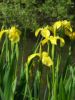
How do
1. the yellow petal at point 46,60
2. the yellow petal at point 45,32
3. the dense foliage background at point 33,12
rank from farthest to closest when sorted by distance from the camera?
the dense foliage background at point 33,12
the yellow petal at point 45,32
the yellow petal at point 46,60

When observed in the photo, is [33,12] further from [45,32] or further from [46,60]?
[46,60]

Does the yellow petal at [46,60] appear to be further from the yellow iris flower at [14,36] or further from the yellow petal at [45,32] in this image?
the yellow iris flower at [14,36]

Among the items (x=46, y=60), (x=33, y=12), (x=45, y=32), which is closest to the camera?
(x=46, y=60)

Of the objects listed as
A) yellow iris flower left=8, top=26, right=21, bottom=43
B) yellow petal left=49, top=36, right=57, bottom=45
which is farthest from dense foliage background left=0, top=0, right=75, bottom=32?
yellow petal left=49, top=36, right=57, bottom=45

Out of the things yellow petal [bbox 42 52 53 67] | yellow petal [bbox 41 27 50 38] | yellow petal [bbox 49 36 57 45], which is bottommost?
yellow petal [bbox 42 52 53 67]

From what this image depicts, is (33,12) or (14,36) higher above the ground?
(14,36)

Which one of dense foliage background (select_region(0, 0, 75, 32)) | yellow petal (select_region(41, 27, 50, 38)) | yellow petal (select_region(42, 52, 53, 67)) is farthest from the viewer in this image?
dense foliage background (select_region(0, 0, 75, 32))

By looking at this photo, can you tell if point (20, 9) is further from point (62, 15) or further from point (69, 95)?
point (69, 95)

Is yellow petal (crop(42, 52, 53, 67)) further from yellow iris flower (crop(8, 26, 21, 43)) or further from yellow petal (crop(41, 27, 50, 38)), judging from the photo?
yellow iris flower (crop(8, 26, 21, 43))

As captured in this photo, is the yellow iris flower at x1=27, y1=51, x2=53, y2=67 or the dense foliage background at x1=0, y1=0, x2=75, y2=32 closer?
the yellow iris flower at x1=27, y1=51, x2=53, y2=67

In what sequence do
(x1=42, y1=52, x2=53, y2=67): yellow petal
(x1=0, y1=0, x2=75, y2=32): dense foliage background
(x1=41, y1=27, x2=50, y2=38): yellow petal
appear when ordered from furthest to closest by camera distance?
1. (x1=0, y1=0, x2=75, y2=32): dense foliage background
2. (x1=41, y1=27, x2=50, y2=38): yellow petal
3. (x1=42, y1=52, x2=53, y2=67): yellow petal

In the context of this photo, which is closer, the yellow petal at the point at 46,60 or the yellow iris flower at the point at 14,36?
the yellow petal at the point at 46,60

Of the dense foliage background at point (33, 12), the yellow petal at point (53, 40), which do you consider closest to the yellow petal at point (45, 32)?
the yellow petal at point (53, 40)

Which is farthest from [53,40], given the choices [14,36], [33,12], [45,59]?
[33,12]
